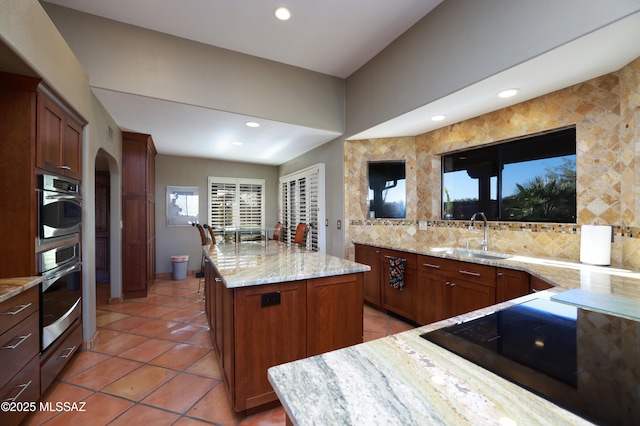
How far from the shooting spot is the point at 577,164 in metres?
2.29

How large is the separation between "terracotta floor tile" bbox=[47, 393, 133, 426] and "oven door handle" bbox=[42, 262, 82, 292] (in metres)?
0.81

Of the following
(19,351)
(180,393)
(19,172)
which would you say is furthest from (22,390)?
(19,172)

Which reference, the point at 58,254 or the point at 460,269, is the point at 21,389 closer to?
the point at 58,254

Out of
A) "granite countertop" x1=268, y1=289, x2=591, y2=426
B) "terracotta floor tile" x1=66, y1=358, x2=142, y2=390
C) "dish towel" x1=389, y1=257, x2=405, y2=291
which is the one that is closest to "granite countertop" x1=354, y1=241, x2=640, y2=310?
"dish towel" x1=389, y1=257, x2=405, y2=291

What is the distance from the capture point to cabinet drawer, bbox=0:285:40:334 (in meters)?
1.42

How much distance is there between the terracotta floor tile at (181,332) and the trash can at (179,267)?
7.78 feet

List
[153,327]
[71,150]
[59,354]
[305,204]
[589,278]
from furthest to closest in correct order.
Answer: [305,204], [153,327], [71,150], [59,354], [589,278]

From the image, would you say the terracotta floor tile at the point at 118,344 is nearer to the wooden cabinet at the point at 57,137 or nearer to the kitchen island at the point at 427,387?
the wooden cabinet at the point at 57,137

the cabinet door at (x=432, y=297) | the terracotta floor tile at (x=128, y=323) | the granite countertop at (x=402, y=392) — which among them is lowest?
the terracotta floor tile at (x=128, y=323)

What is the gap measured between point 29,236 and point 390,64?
341cm

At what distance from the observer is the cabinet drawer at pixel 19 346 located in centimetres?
142

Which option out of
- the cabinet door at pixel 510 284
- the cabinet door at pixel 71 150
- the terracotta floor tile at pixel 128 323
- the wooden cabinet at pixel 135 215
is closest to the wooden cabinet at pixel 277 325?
the cabinet door at pixel 510 284

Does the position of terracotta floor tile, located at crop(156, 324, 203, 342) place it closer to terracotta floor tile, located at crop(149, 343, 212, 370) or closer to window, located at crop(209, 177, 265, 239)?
terracotta floor tile, located at crop(149, 343, 212, 370)

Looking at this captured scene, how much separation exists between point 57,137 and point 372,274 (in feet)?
10.8
